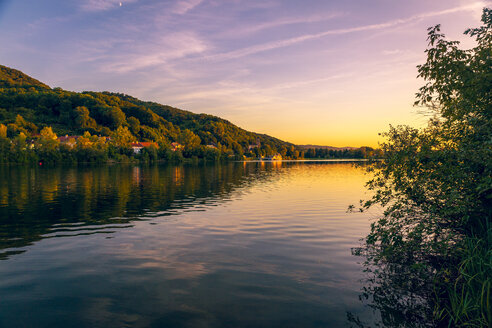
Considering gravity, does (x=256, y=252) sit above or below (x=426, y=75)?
below

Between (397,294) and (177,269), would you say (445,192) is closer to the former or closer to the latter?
(397,294)

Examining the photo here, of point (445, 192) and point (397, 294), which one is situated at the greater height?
point (445, 192)

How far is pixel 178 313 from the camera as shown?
31.6 feet

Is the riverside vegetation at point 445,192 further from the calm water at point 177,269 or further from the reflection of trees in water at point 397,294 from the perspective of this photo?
the calm water at point 177,269

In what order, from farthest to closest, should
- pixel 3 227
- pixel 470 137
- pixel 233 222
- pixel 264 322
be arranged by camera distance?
1. pixel 233 222
2. pixel 3 227
3. pixel 470 137
4. pixel 264 322

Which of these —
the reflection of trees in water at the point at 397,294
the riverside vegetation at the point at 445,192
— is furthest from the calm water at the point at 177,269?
the riverside vegetation at the point at 445,192

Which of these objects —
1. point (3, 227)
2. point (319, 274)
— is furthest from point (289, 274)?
point (3, 227)

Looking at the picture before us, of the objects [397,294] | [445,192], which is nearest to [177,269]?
[397,294]

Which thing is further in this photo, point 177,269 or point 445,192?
point 177,269

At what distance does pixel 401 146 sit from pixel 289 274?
7166mm

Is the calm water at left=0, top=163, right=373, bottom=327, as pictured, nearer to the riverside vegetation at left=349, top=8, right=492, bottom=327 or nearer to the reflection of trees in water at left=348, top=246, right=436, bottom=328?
the reflection of trees in water at left=348, top=246, right=436, bottom=328

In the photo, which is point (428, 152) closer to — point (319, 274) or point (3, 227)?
point (319, 274)

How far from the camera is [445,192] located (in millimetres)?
11383

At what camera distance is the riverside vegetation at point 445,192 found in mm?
9492
